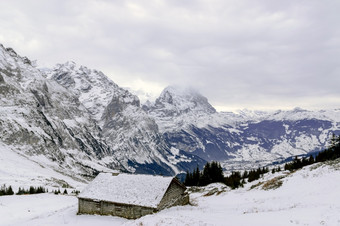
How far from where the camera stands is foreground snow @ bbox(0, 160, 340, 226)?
2147cm

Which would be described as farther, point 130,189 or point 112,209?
point 130,189

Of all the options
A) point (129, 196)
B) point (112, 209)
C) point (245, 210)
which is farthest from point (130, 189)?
point (245, 210)

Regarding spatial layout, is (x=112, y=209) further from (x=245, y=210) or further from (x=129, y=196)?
(x=245, y=210)

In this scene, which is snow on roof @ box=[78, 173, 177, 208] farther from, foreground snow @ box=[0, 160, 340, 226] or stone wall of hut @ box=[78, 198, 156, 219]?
foreground snow @ box=[0, 160, 340, 226]

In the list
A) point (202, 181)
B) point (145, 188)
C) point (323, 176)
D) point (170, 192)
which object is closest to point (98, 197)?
point (145, 188)

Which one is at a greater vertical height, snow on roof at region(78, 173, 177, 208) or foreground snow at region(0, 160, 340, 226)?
snow on roof at region(78, 173, 177, 208)

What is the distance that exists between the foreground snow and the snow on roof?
7.70ft

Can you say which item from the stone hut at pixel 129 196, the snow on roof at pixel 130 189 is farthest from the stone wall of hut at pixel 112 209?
the snow on roof at pixel 130 189

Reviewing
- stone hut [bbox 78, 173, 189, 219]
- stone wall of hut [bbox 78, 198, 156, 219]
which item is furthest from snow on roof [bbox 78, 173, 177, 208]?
stone wall of hut [bbox 78, 198, 156, 219]

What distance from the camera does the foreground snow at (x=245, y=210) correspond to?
21469 millimetres

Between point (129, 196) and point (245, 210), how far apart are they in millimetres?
14487

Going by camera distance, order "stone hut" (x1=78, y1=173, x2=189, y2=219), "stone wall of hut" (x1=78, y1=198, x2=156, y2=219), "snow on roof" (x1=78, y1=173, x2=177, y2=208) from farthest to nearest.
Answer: "snow on roof" (x1=78, y1=173, x2=177, y2=208) < "stone hut" (x1=78, y1=173, x2=189, y2=219) < "stone wall of hut" (x1=78, y1=198, x2=156, y2=219)

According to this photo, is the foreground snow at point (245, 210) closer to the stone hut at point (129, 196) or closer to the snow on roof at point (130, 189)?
the stone hut at point (129, 196)

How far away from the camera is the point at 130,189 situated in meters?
34.9
